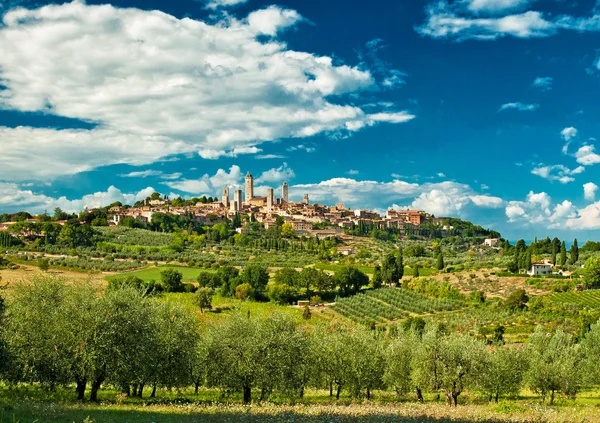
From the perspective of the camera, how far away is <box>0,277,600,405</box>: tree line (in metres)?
21.7

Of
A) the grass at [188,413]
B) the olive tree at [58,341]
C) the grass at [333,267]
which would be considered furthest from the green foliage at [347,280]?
the olive tree at [58,341]

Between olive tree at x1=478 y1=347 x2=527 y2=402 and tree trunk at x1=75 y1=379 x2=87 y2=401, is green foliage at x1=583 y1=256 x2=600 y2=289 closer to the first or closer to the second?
olive tree at x1=478 y1=347 x2=527 y2=402

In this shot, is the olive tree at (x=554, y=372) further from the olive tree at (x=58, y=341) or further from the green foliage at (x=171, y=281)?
the green foliage at (x=171, y=281)

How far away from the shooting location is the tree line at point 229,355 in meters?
21.7

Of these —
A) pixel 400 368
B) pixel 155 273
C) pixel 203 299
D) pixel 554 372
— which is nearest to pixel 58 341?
pixel 400 368

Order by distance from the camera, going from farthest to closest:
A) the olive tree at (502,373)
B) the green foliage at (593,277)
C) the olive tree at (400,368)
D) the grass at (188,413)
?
the green foliage at (593,277) → the olive tree at (400,368) → the olive tree at (502,373) → the grass at (188,413)

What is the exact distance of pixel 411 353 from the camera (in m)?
32.3

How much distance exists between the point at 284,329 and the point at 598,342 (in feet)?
81.2

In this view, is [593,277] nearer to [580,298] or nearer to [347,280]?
[580,298]

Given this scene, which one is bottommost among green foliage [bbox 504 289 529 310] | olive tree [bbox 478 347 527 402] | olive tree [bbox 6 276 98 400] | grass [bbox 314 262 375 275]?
olive tree [bbox 478 347 527 402]

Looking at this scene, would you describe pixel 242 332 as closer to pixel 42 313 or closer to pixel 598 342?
pixel 42 313

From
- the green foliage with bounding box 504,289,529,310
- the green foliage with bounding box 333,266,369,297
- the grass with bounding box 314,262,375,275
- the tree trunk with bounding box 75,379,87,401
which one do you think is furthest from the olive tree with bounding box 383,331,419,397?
the grass with bounding box 314,262,375,275

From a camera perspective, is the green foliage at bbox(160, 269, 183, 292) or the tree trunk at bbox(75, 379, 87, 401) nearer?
the tree trunk at bbox(75, 379, 87, 401)

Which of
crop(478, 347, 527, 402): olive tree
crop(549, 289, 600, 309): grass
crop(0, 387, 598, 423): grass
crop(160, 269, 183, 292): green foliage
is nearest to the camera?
crop(0, 387, 598, 423): grass
